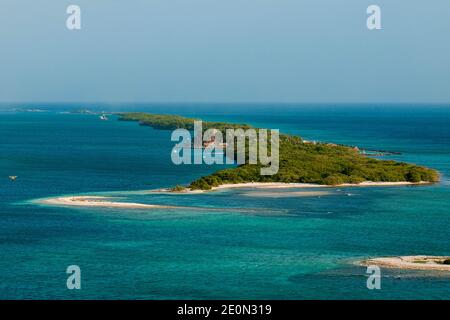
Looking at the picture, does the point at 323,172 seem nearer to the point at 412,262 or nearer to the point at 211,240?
the point at 211,240

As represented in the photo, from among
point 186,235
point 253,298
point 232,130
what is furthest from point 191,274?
point 232,130

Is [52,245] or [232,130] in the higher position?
[232,130]

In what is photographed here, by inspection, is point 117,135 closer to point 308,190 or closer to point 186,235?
point 308,190

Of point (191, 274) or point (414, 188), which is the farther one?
point (414, 188)

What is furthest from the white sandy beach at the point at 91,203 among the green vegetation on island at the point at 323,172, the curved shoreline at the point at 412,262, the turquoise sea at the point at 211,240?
the curved shoreline at the point at 412,262

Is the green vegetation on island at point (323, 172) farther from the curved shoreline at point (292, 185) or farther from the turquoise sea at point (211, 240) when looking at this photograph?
the turquoise sea at point (211, 240)

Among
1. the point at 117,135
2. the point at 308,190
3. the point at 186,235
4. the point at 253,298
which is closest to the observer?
the point at 253,298

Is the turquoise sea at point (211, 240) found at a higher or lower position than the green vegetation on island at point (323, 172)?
lower

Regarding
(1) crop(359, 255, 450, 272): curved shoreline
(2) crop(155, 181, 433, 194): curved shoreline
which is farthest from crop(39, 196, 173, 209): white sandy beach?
(1) crop(359, 255, 450, 272): curved shoreline

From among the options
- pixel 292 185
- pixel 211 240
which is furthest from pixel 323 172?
pixel 211 240
